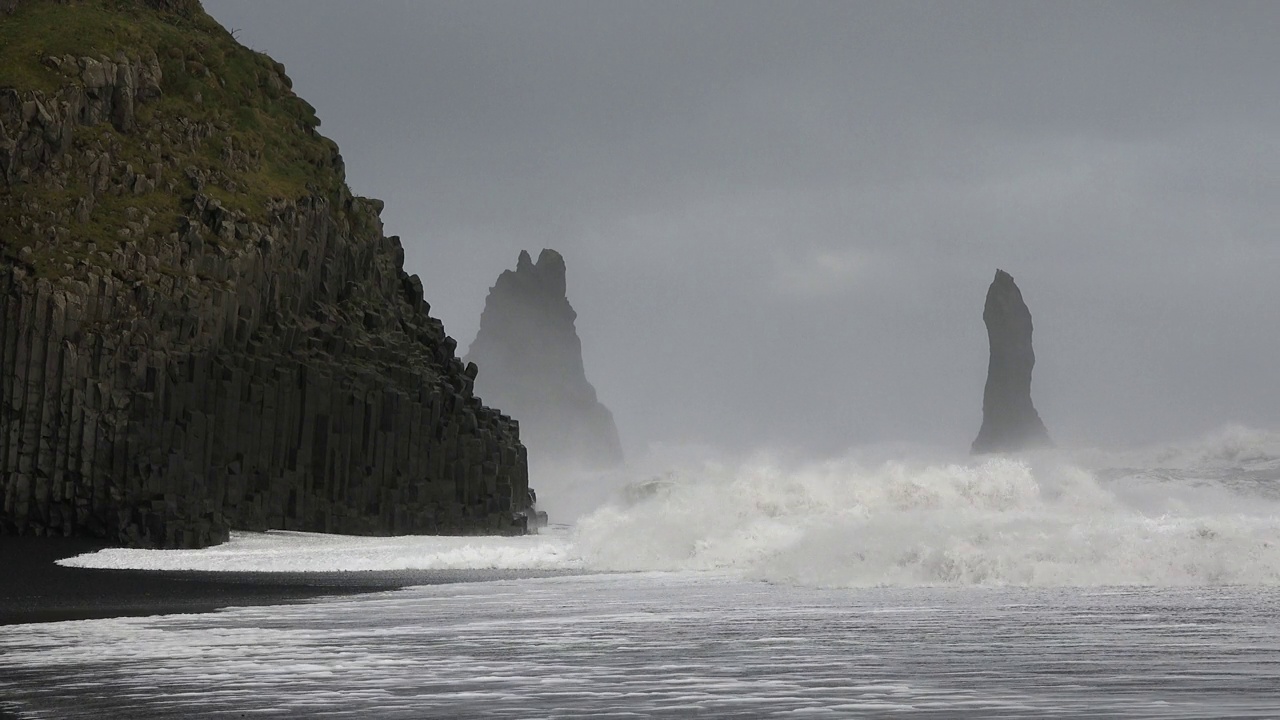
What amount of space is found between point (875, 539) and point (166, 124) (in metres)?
41.2

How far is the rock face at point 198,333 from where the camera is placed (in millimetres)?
49344

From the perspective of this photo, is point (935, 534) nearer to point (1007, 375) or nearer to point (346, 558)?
point (346, 558)

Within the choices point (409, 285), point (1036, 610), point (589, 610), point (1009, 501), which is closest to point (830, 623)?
point (1036, 610)

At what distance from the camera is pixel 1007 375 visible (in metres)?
160

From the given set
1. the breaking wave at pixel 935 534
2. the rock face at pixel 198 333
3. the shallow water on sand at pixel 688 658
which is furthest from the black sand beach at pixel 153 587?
the rock face at pixel 198 333

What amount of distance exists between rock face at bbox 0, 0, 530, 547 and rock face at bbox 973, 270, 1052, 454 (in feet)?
337

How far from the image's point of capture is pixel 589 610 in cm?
2262

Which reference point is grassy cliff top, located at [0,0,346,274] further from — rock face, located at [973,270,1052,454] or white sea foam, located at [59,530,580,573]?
rock face, located at [973,270,1052,454]

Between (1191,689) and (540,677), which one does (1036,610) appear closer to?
(1191,689)

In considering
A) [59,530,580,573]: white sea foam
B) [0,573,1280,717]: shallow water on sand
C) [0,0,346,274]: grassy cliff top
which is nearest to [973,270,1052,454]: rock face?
[0,0,346,274]: grassy cliff top

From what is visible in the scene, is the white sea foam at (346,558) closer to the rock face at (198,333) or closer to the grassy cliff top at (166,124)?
the rock face at (198,333)

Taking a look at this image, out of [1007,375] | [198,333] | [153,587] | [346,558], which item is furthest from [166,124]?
[1007,375]

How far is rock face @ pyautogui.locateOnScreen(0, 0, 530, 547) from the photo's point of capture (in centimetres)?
4934

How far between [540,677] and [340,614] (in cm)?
1000
